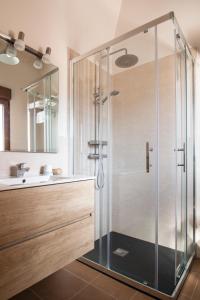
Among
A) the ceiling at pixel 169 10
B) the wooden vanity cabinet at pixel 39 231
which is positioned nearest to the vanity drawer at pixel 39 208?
the wooden vanity cabinet at pixel 39 231

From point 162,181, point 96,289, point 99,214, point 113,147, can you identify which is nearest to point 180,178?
point 162,181

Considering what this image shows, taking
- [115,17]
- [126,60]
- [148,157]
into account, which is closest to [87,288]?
[148,157]

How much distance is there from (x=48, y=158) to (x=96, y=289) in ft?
4.00

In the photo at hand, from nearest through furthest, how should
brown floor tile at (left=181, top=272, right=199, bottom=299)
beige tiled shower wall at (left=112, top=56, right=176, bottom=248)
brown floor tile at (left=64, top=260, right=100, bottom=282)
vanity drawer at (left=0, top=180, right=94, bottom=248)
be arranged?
vanity drawer at (left=0, top=180, right=94, bottom=248) < brown floor tile at (left=181, top=272, right=199, bottom=299) < brown floor tile at (left=64, top=260, right=100, bottom=282) < beige tiled shower wall at (left=112, top=56, right=176, bottom=248)

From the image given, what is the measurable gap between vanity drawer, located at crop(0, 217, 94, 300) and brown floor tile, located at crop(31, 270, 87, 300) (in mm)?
309

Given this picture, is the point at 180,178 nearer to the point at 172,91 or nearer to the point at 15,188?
the point at 172,91

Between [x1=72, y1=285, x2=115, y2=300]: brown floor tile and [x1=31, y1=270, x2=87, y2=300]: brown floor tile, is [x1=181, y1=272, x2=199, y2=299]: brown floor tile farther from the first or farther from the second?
[x1=31, y1=270, x2=87, y2=300]: brown floor tile

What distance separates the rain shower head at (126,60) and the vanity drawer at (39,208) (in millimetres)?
1579

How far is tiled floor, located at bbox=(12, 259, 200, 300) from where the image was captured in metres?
1.44

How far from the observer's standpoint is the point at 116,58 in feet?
7.37

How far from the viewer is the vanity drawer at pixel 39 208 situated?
103 cm

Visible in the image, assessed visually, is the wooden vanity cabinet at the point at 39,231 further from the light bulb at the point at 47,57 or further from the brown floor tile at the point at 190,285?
the light bulb at the point at 47,57

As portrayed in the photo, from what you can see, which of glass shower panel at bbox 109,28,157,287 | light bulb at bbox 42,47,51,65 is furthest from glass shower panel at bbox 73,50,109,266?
A: light bulb at bbox 42,47,51,65

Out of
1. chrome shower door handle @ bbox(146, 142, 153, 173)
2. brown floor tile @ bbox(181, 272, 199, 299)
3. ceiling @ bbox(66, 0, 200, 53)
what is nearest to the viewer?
brown floor tile @ bbox(181, 272, 199, 299)
